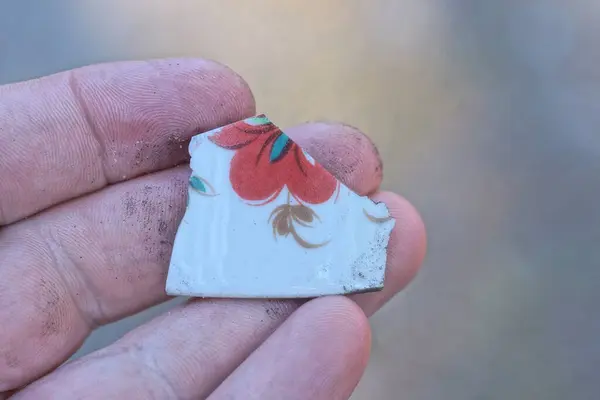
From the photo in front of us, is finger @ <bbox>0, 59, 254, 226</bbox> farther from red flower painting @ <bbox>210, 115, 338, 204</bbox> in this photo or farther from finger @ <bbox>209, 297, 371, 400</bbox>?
finger @ <bbox>209, 297, 371, 400</bbox>

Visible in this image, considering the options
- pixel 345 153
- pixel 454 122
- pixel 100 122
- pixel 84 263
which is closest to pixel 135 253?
pixel 84 263

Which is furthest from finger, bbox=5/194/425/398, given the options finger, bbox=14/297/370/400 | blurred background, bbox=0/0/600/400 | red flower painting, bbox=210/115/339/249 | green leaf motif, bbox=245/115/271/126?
blurred background, bbox=0/0/600/400

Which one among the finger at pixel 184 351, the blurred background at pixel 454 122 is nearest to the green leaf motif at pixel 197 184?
the finger at pixel 184 351

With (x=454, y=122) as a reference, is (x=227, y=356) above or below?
below

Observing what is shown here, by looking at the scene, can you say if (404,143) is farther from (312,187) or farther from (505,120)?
(312,187)

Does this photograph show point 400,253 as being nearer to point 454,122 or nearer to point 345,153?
point 345,153

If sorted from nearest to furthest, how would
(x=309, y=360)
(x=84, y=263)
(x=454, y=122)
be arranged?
(x=309, y=360), (x=84, y=263), (x=454, y=122)

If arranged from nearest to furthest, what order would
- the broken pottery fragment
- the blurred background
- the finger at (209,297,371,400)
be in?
the finger at (209,297,371,400)
the broken pottery fragment
the blurred background
